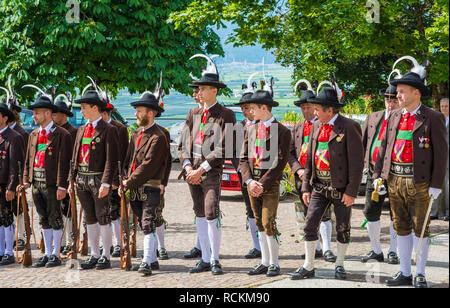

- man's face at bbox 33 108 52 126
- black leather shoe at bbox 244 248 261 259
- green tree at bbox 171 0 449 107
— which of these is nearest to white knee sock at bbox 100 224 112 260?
man's face at bbox 33 108 52 126

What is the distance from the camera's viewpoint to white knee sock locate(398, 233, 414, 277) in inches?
264

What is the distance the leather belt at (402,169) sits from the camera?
6.46m

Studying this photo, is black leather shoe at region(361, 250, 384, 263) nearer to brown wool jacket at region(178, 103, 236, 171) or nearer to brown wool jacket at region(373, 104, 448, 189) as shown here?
brown wool jacket at region(373, 104, 448, 189)

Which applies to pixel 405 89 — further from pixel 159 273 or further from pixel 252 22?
pixel 252 22

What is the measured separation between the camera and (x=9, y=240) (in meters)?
8.83

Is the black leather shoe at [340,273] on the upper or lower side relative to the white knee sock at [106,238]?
lower

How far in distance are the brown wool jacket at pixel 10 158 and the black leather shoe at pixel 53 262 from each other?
1.19 metres

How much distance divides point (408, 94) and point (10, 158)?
18.1ft

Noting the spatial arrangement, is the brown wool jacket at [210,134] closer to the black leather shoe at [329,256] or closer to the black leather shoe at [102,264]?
the black leather shoe at [102,264]

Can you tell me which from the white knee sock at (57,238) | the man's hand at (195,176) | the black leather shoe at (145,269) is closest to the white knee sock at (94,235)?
the white knee sock at (57,238)

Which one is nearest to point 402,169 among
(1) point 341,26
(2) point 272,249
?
(2) point 272,249

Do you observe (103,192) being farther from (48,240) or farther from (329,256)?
(329,256)

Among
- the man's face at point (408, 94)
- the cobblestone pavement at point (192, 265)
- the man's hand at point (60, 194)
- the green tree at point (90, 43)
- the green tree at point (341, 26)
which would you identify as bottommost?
the cobblestone pavement at point (192, 265)
